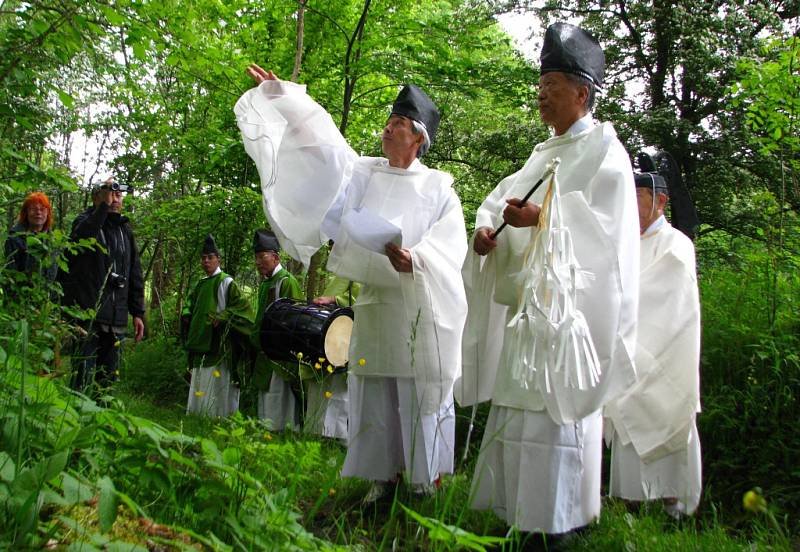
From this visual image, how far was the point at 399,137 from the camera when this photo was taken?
4.46m

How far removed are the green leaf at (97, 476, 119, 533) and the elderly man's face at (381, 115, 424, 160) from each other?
9.95 feet

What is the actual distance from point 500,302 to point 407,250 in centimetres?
67

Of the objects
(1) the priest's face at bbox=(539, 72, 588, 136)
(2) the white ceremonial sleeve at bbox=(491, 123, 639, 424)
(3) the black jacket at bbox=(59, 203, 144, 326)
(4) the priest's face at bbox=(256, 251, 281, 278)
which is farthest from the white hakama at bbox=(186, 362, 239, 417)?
(1) the priest's face at bbox=(539, 72, 588, 136)

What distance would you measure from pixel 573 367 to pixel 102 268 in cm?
472

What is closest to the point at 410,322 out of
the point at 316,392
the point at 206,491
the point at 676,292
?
the point at 676,292

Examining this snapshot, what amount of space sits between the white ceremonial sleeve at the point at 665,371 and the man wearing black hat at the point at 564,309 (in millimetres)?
1395

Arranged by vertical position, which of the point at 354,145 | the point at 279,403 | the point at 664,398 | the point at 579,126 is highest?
the point at 354,145

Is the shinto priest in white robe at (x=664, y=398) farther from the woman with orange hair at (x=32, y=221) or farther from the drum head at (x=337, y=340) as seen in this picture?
the woman with orange hair at (x=32, y=221)

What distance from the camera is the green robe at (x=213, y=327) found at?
326 inches

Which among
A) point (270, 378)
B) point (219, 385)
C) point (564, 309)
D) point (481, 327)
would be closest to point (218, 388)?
point (219, 385)

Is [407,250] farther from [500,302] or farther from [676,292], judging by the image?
[676,292]

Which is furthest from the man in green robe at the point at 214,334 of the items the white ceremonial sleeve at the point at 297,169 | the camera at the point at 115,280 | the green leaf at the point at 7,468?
the green leaf at the point at 7,468

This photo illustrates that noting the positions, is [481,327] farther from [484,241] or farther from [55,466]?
[55,466]

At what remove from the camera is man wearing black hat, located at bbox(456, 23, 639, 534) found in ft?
10.0
